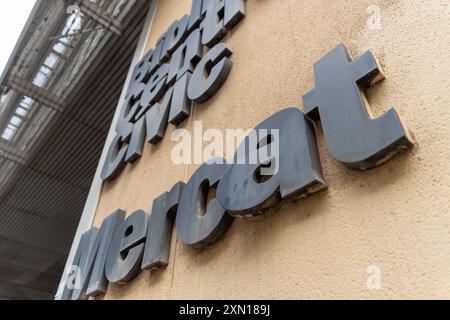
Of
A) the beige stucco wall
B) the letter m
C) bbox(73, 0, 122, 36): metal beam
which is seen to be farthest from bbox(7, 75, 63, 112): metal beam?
the beige stucco wall

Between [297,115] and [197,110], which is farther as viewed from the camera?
[197,110]

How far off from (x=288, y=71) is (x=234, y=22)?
72cm

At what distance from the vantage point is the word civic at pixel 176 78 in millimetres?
1739

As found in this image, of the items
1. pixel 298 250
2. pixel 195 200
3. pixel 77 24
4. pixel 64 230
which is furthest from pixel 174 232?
pixel 64 230

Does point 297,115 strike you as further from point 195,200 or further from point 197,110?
point 197,110

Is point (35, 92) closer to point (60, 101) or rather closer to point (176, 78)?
point (60, 101)

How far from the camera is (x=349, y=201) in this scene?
820 millimetres

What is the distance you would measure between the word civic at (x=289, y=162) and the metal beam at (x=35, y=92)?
11.5ft

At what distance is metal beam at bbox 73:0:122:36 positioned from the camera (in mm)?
3518

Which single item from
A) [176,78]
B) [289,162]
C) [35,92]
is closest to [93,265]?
[176,78]

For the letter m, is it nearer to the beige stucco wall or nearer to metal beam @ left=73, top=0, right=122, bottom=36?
the beige stucco wall

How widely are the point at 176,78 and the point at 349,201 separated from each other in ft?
4.92

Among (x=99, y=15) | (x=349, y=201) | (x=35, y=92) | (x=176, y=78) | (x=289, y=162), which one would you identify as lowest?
(x=349, y=201)

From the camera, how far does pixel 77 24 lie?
3.76 metres
